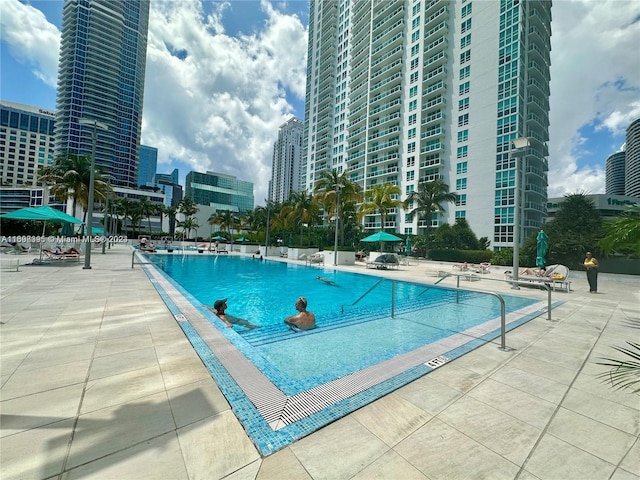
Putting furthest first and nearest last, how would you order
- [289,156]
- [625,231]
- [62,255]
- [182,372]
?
[289,156]
[62,255]
[625,231]
[182,372]

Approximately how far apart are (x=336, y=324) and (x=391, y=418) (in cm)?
408

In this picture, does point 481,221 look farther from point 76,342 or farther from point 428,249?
point 76,342

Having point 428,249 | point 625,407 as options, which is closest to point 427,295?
point 625,407

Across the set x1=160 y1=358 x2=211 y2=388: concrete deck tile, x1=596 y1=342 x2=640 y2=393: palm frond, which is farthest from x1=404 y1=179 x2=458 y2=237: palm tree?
x1=160 y1=358 x2=211 y2=388: concrete deck tile

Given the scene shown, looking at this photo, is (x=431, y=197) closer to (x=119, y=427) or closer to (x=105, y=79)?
(x=119, y=427)

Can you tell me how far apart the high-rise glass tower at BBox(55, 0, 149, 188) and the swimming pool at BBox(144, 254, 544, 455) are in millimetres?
118789

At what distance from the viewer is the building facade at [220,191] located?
11919 cm

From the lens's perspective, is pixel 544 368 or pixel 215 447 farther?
pixel 544 368

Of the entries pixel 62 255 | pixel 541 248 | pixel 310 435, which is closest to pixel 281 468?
pixel 310 435

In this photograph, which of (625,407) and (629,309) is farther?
(629,309)

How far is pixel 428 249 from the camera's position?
31094 millimetres

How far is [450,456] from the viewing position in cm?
209

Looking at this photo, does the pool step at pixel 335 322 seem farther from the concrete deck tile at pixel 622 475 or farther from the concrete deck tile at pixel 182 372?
the concrete deck tile at pixel 622 475

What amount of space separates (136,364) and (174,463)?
6.79ft
